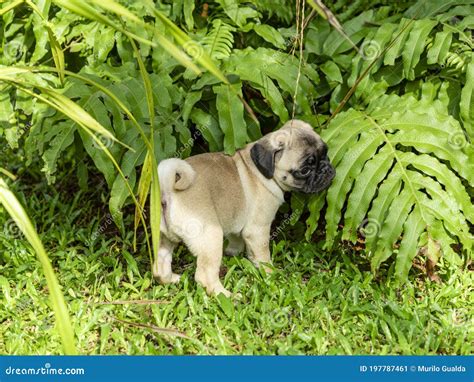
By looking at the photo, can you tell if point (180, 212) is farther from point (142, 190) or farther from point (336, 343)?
point (336, 343)

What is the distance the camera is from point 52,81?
Result: 5441mm

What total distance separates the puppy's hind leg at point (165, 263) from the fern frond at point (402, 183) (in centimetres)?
103

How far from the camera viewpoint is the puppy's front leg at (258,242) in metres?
5.19

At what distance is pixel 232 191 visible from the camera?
16.5ft

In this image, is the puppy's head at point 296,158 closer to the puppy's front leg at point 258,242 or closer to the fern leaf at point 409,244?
the puppy's front leg at point 258,242

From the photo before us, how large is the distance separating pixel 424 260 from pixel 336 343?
1411mm

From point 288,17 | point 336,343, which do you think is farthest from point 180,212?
point 288,17

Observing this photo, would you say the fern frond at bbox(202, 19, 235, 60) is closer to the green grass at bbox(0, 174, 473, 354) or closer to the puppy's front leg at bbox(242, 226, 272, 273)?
the puppy's front leg at bbox(242, 226, 272, 273)

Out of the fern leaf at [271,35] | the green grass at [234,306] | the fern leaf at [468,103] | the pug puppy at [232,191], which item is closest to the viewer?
the green grass at [234,306]

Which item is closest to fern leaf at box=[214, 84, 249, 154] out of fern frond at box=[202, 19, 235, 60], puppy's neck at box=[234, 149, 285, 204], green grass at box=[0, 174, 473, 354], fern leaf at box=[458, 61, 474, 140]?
puppy's neck at box=[234, 149, 285, 204]

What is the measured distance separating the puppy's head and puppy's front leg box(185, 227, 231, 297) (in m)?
0.60

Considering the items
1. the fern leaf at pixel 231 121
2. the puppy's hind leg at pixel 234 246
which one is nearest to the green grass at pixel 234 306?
the puppy's hind leg at pixel 234 246

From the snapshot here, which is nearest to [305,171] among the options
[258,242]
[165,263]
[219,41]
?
[258,242]

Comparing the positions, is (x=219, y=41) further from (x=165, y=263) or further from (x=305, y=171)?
(x=165, y=263)
